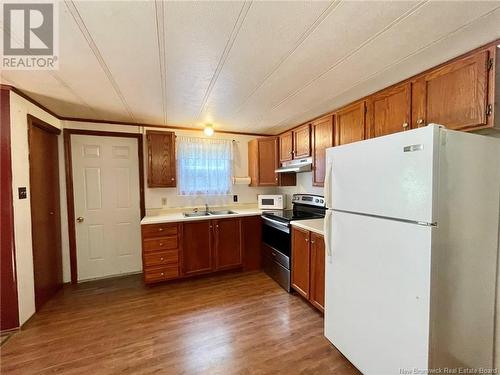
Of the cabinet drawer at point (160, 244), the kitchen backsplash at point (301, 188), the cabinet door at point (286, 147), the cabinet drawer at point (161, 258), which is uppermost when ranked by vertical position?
the cabinet door at point (286, 147)

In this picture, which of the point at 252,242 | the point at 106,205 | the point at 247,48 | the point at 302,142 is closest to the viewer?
the point at 247,48

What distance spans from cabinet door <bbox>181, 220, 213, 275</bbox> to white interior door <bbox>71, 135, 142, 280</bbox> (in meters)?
0.87

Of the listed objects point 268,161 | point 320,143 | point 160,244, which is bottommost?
point 160,244

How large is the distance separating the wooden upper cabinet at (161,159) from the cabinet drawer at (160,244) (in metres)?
0.81

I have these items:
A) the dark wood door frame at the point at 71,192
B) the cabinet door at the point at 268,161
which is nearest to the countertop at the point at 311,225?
the cabinet door at the point at 268,161

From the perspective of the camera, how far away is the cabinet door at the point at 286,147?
333cm

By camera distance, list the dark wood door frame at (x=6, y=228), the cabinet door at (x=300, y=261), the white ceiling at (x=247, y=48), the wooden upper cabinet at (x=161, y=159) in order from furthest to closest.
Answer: the wooden upper cabinet at (x=161, y=159) → the cabinet door at (x=300, y=261) → the dark wood door frame at (x=6, y=228) → the white ceiling at (x=247, y=48)

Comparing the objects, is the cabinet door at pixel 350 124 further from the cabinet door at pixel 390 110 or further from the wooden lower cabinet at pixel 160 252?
the wooden lower cabinet at pixel 160 252

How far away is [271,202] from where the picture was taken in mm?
3785

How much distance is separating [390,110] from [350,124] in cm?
41

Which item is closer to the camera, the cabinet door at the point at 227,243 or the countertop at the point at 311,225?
the countertop at the point at 311,225

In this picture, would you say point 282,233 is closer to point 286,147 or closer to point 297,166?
point 297,166

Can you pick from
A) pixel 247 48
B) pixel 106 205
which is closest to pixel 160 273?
pixel 106 205

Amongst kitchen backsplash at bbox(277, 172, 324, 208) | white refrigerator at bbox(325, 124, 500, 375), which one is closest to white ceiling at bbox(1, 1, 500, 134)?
white refrigerator at bbox(325, 124, 500, 375)
